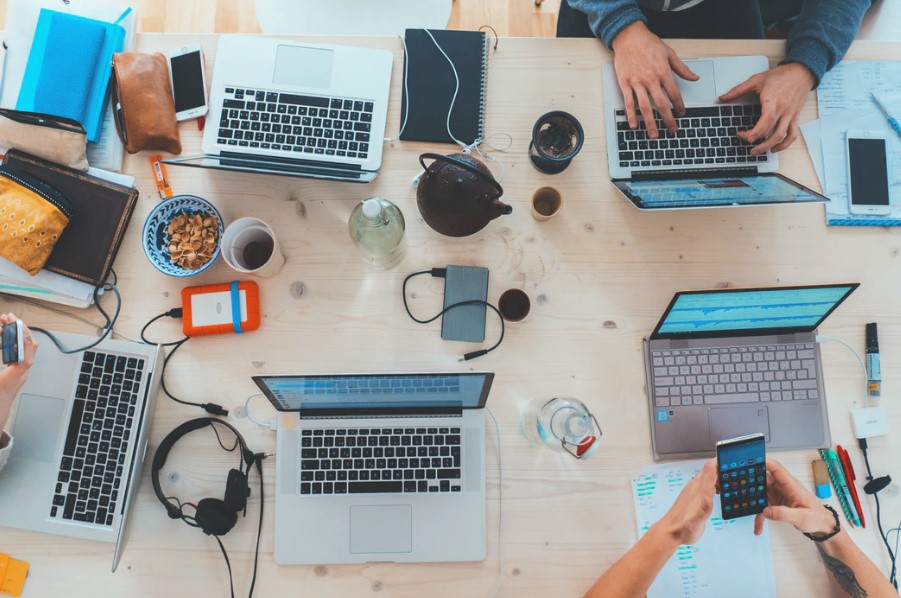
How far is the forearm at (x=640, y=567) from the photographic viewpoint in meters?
0.92

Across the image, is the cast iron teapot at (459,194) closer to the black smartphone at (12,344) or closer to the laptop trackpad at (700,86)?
the laptop trackpad at (700,86)

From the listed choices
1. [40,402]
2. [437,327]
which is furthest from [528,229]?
[40,402]

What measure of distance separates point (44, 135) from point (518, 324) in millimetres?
986

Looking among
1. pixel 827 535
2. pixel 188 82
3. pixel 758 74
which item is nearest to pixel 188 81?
pixel 188 82

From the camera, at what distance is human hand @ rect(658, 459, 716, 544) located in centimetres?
91

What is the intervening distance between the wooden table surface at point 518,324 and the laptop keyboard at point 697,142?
0.07 meters

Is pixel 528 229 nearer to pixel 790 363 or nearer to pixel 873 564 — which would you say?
pixel 790 363

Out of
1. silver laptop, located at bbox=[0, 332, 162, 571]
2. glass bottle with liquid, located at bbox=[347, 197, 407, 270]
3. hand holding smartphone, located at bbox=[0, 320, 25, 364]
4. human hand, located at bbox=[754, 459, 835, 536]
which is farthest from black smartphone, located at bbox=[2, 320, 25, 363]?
human hand, located at bbox=[754, 459, 835, 536]

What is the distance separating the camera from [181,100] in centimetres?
109

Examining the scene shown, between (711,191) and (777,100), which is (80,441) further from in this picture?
(777,100)

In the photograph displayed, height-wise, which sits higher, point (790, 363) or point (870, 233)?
point (870, 233)

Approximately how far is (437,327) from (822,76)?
97cm

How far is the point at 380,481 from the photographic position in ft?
3.28

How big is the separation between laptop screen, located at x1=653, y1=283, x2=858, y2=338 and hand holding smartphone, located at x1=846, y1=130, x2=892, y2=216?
285 mm
